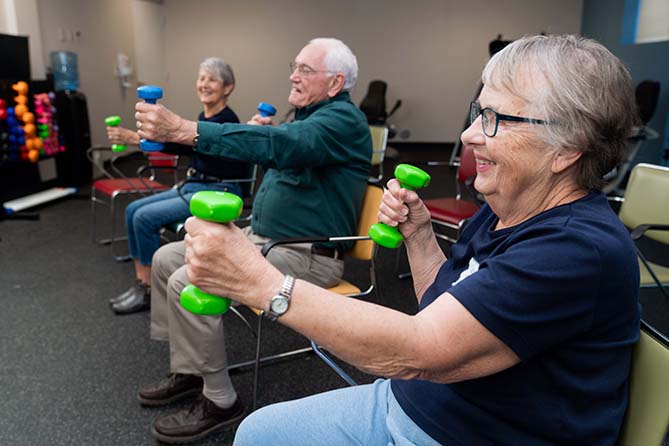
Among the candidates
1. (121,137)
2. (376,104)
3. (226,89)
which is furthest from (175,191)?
(376,104)

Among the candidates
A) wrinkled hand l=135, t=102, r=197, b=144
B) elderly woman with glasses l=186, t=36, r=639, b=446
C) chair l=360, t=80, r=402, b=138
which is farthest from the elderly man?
chair l=360, t=80, r=402, b=138

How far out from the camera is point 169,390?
1.94 metres

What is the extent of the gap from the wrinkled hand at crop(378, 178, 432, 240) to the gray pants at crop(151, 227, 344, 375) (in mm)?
769

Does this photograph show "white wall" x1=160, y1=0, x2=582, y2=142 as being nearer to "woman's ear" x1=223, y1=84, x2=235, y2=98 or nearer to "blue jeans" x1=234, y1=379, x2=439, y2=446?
"woman's ear" x1=223, y1=84, x2=235, y2=98

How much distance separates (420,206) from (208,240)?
0.57m

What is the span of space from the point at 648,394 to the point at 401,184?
612 millimetres

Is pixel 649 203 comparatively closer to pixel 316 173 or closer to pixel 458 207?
pixel 458 207

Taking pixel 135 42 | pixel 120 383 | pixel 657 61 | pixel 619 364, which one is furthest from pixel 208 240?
pixel 135 42

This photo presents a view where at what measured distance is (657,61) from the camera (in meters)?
5.86

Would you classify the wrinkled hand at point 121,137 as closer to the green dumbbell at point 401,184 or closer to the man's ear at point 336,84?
Result: the man's ear at point 336,84

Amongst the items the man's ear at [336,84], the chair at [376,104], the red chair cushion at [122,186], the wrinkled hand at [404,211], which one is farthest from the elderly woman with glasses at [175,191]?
the chair at [376,104]

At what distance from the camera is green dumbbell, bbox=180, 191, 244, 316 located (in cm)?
76

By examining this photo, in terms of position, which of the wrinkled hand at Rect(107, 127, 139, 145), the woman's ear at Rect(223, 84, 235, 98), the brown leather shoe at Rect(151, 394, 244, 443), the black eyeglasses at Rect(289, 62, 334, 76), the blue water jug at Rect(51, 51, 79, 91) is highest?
the blue water jug at Rect(51, 51, 79, 91)

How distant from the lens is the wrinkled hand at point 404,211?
3.88 feet
